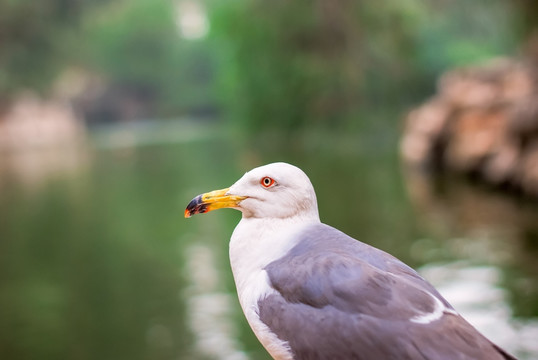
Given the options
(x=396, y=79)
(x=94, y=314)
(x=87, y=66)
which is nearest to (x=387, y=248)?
(x=94, y=314)

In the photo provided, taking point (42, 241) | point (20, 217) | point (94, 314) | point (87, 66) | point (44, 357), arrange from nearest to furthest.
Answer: point (44, 357) → point (94, 314) → point (42, 241) → point (20, 217) → point (87, 66)

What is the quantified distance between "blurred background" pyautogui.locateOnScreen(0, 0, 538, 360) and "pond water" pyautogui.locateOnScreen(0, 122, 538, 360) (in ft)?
0.05

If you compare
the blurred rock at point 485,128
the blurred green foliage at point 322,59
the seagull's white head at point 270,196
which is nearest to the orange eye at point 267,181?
the seagull's white head at point 270,196

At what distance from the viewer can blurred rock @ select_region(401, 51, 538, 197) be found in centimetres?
496

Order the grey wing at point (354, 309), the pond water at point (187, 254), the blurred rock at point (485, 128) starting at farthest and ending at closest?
1. the blurred rock at point (485, 128)
2. the pond water at point (187, 254)
3. the grey wing at point (354, 309)

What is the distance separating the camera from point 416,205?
504 centimetres

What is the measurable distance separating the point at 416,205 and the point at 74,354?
287 cm

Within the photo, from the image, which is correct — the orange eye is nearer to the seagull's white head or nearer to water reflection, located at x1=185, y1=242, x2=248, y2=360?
the seagull's white head

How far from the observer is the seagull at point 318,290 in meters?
0.86

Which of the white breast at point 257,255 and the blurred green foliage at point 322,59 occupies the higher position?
the blurred green foliage at point 322,59

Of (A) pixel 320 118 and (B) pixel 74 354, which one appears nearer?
(B) pixel 74 354

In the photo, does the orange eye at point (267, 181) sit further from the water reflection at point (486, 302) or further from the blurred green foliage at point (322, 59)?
the blurred green foliage at point (322, 59)

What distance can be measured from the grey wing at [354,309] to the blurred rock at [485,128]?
400cm

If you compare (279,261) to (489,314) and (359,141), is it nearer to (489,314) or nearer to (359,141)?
(489,314)
